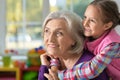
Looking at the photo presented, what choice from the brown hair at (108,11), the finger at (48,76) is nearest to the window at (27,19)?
the finger at (48,76)

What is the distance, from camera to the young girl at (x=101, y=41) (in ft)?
3.09

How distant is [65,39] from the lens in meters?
1.03

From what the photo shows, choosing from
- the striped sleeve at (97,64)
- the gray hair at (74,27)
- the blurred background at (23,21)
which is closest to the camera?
the striped sleeve at (97,64)

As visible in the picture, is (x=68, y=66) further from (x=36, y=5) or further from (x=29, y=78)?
(x=36, y=5)

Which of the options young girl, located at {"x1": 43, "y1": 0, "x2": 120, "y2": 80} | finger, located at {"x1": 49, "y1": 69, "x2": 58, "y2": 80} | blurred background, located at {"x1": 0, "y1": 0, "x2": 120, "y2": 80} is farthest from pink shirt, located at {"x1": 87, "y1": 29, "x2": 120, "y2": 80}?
blurred background, located at {"x1": 0, "y1": 0, "x2": 120, "y2": 80}

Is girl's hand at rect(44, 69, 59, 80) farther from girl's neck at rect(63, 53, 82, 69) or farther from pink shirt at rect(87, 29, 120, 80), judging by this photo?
pink shirt at rect(87, 29, 120, 80)

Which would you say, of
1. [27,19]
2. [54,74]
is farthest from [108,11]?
[27,19]

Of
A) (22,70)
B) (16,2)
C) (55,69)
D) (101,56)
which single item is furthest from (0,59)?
(101,56)

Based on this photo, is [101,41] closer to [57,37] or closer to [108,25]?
[108,25]

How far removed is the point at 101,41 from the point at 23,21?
254 centimetres

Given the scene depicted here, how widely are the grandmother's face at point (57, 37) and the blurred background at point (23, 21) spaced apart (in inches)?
92.4

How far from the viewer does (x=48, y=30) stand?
105 cm

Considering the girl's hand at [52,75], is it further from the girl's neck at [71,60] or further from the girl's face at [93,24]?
the girl's face at [93,24]

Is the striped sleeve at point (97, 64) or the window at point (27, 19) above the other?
the window at point (27, 19)
